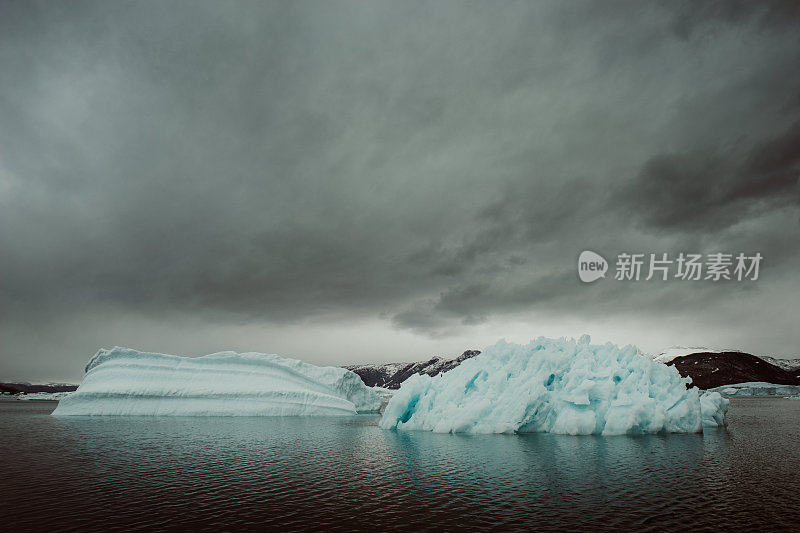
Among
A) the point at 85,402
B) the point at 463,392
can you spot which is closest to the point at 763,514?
the point at 463,392

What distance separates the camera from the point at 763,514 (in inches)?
490

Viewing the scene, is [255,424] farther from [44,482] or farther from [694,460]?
[694,460]

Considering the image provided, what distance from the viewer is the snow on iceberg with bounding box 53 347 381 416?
4431 cm

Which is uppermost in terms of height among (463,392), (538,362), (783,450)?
(538,362)

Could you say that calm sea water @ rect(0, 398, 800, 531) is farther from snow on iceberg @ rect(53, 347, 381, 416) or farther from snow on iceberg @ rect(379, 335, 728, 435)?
snow on iceberg @ rect(53, 347, 381, 416)

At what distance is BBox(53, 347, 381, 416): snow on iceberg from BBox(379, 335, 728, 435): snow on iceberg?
1643cm

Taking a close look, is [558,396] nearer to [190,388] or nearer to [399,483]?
[399,483]

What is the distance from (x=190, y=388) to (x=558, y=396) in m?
35.2

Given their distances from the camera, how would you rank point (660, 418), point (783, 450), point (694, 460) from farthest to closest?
1. point (660, 418)
2. point (783, 450)
3. point (694, 460)

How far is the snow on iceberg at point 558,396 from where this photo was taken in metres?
30.4

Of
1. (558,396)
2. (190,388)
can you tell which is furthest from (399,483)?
(190,388)

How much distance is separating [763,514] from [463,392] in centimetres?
2268

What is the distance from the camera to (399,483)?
53.9 feet

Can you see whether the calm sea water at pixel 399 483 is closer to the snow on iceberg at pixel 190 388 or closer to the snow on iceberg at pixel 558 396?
the snow on iceberg at pixel 558 396
